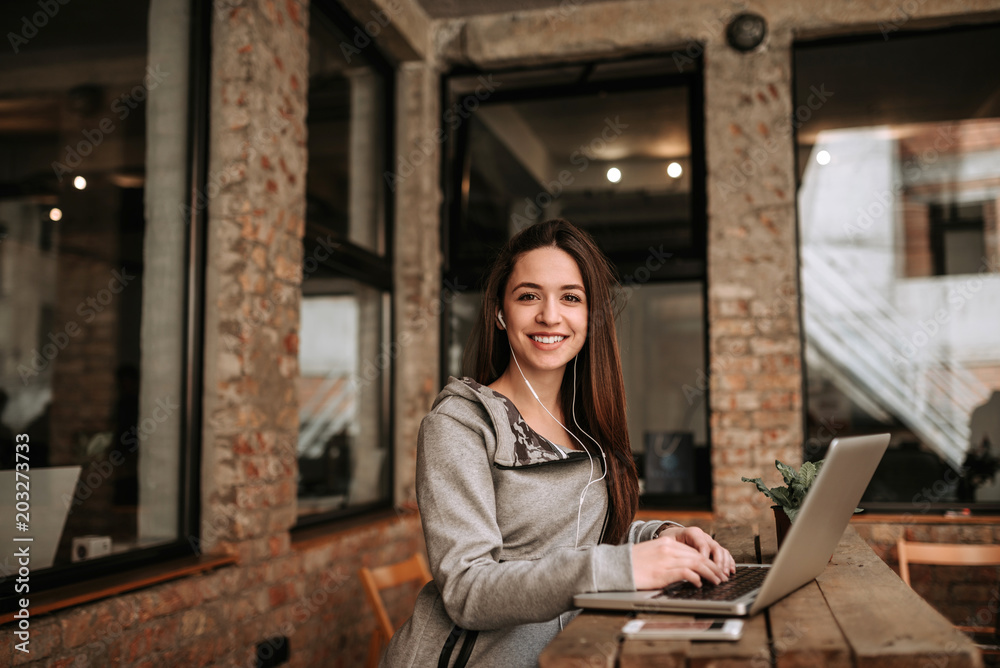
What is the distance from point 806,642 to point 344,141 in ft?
13.7

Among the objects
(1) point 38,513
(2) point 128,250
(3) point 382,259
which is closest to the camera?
(1) point 38,513

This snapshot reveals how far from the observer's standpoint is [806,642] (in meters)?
1.13

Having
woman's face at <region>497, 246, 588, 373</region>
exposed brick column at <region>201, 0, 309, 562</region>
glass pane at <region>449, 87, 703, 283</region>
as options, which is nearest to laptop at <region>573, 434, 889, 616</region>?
woman's face at <region>497, 246, 588, 373</region>

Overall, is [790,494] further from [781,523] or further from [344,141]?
[344,141]

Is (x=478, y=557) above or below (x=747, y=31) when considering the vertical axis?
below

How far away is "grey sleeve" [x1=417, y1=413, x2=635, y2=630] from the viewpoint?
1376 millimetres

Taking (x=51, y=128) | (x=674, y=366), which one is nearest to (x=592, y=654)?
(x=674, y=366)

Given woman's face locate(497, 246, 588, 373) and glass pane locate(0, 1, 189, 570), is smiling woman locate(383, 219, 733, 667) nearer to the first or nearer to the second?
woman's face locate(497, 246, 588, 373)

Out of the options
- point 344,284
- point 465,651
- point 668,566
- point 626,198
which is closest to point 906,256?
point 626,198

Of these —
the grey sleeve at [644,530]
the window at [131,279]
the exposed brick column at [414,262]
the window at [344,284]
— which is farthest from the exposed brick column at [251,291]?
the grey sleeve at [644,530]

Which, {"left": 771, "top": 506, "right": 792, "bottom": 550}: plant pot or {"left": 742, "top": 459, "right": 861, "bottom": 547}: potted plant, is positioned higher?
{"left": 742, "top": 459, "right": 861, "bottom": 547}: potted plant

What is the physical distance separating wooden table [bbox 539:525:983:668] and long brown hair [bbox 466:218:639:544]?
1.86ft

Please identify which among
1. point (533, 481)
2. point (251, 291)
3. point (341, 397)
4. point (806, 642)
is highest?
point (251, 291)

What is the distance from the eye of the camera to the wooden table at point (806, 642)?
108cm
